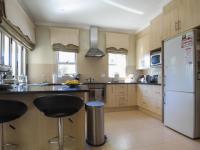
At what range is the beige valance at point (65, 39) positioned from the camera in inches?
191

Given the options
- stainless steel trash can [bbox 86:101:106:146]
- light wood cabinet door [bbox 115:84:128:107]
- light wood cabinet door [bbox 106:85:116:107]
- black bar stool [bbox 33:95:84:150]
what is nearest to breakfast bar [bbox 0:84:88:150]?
black bar stool [bbox 33:95:84:150]

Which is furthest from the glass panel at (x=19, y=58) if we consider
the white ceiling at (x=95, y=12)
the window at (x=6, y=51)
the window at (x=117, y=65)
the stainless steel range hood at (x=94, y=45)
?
the window at (x=117, y=65)

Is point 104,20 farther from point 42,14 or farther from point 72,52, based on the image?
point 42,14

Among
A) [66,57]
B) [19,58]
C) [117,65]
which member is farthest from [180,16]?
[19,58]

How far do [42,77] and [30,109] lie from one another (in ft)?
10.1

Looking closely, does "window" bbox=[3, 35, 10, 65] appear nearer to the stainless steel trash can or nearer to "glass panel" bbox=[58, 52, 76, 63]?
"glass panel" bbox=[58, 52, 76, 63]

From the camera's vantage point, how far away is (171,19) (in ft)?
10.7

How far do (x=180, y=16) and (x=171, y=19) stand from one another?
0.28 metres

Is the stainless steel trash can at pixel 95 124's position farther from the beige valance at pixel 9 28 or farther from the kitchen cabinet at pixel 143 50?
the kitchen cabinet at pixel 143 50

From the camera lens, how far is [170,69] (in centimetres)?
316

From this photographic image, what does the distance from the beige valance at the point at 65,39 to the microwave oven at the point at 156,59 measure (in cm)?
244

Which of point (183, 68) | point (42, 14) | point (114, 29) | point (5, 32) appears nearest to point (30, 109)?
point (5, 32)

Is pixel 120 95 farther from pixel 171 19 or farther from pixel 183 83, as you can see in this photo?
pixel 171 19

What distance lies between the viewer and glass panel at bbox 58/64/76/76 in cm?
507
